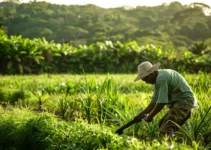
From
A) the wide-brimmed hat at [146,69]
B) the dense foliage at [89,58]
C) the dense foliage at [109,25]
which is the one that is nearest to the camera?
the wide-brimmed hat at [146,69]

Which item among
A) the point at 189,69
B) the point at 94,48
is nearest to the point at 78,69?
the point at 94,48

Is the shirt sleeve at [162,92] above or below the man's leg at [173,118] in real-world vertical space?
above

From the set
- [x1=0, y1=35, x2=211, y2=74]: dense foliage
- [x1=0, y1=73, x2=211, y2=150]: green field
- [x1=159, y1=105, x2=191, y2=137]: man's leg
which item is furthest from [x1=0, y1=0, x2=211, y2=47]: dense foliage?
[x1=159, y1=105, x2=191, y2=137]: man's leg

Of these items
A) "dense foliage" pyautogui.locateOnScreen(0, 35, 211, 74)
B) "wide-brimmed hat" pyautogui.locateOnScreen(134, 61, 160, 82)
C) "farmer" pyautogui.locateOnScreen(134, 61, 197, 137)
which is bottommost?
"dense foliage" pyautogui.locateOnScreen(0, 35, 211, 74)

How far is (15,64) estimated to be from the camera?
13312mm

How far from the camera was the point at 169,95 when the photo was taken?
187 inches

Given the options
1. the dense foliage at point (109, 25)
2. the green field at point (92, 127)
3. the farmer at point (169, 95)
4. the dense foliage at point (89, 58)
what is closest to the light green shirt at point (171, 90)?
the farmer at point (169, 95)

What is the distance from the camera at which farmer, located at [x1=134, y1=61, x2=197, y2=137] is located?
14.5ft

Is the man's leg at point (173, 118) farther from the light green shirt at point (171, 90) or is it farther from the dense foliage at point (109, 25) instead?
the dense foliage at point (109, 25)

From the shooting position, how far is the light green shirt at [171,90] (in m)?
4.40

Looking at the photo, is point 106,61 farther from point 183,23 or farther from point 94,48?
point 183,23

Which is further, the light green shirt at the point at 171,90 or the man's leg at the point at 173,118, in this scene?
the man's leg at the point at 173,118

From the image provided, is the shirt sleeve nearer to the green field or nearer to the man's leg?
the man's leg

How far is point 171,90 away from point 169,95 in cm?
12
